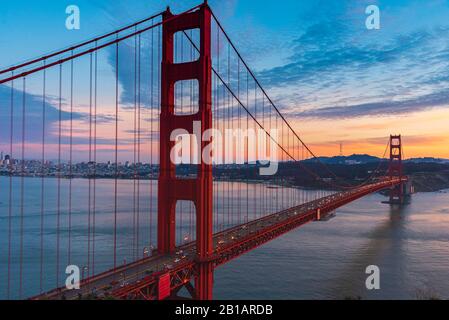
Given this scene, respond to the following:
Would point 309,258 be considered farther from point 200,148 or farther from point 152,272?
point 152,272

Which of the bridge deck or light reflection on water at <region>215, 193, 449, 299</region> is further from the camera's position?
light reflection on water at <region>215, 193, 449, 299</region>

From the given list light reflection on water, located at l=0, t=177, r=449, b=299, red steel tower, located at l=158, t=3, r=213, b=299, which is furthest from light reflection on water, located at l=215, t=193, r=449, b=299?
red steel tower, located at l=158, t=3, r=213, b=299

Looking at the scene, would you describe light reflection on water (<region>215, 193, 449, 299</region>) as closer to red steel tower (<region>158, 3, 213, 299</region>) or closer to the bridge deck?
the bridge deck

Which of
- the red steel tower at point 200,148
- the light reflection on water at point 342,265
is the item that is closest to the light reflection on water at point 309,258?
the light reflection on water at point 342,265

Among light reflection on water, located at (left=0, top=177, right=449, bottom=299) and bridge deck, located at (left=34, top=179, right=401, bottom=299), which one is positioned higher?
bridge deck, located at (left=34, top=179, right=401, bottom=299)

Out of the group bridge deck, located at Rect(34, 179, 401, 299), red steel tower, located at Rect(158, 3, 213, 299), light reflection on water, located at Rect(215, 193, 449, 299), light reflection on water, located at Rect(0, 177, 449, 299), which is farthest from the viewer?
light reflection on water, located at Rect(0, 177, 449, 299)

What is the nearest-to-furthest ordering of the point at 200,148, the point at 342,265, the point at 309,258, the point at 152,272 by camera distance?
the point at 152,272 < the point at 200,148 < the point at 342,265 < the point at 309,258

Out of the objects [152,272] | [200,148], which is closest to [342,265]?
[200,148]

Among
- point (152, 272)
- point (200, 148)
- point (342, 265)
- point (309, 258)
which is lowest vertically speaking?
point (342, 265)

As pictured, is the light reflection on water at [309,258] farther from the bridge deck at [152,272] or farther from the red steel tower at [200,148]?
the red steel tower at [200,148]
